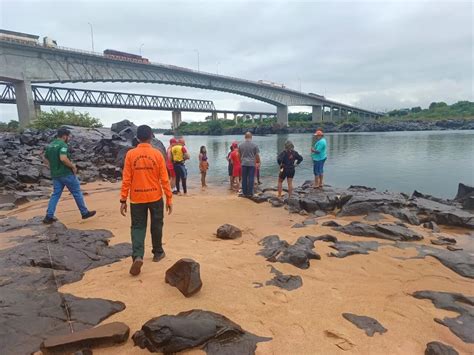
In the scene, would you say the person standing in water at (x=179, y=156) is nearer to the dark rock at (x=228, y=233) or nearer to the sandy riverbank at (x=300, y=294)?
the sandy riverbank at (x=300, y=294)

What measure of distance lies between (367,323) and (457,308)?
1.40 m

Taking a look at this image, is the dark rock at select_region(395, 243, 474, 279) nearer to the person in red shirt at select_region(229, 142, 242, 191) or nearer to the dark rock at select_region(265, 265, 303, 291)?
the dark rock at select_region(265, 265, 303, 291)

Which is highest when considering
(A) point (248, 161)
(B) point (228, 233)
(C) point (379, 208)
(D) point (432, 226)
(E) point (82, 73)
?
(E) point (82, 73)

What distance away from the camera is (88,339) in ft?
9.44

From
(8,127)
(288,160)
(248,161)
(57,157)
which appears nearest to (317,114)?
(8,127)

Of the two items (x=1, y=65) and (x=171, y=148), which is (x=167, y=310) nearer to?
(x=171, y=148)

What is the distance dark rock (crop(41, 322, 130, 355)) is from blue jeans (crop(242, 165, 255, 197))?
28.1 ft

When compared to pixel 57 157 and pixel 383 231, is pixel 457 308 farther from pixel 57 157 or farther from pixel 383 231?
pixel 57 157

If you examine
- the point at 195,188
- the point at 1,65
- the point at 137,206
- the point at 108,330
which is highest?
the point at 1,65

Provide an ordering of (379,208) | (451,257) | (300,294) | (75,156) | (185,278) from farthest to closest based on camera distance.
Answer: (75,156)
(379,208)
(451,257)
(300,294)
(185,278)

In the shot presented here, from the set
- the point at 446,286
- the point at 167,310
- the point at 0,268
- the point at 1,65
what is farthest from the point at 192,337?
the point at 1,65

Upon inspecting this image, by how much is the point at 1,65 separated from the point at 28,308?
41.4 metres

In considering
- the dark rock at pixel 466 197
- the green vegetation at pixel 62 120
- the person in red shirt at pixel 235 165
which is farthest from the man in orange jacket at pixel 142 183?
the green vegetation at pixel 62 120

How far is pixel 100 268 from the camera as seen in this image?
4.75m
